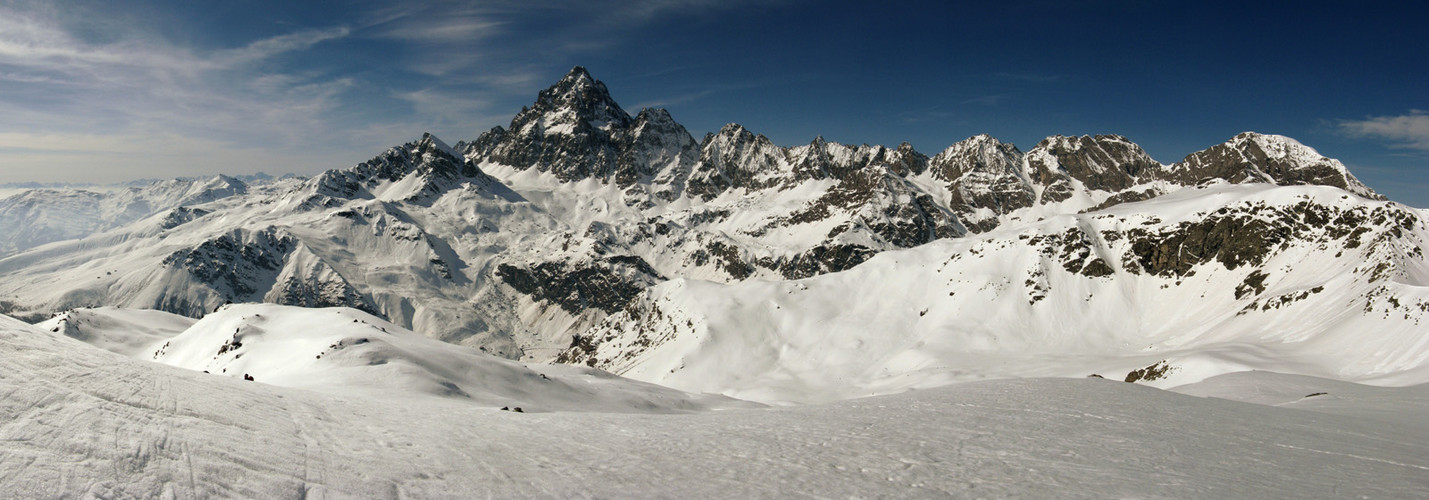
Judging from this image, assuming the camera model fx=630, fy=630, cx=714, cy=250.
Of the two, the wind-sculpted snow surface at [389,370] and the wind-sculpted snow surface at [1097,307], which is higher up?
the wind-sculpted snow surface at [1097,307]

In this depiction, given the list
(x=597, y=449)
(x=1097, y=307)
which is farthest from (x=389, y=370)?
(x=1097, y=307)

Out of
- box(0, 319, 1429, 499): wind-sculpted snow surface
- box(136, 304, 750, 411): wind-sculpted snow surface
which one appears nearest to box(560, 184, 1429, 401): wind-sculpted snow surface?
box(0, 319, 1429, 499): wind-sculpted snow surface

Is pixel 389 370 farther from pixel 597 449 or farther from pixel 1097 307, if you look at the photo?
pixel 1097 307

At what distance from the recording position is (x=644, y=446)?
10.5m

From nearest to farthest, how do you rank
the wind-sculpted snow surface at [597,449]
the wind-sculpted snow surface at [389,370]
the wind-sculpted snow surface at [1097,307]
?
the wind-sculpted snow surface at [597,449]
the wind-sculpted snow surface at [389,370]
the wind-sculpted snow surface at [1097,307]

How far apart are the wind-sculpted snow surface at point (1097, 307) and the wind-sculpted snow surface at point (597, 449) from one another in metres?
43.6

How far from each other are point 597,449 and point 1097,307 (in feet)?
336

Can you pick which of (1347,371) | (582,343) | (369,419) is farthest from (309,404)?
(582,343)

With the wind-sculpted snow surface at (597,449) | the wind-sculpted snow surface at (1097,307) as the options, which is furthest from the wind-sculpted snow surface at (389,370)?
the wind-sculpted snow surface at (1097,307)

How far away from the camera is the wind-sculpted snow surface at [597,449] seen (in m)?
6.54

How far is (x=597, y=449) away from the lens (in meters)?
10.1

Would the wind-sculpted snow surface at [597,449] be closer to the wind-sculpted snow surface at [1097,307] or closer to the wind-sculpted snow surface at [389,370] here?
the wind-sculpted snow surface at [389,370]

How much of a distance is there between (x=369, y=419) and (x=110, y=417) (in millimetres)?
4129

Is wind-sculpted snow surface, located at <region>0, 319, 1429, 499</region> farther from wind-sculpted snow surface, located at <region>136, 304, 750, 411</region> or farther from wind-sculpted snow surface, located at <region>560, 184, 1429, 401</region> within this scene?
wind-sculpted snow surface, located at <region>560, 184, 1429, 401</region>
